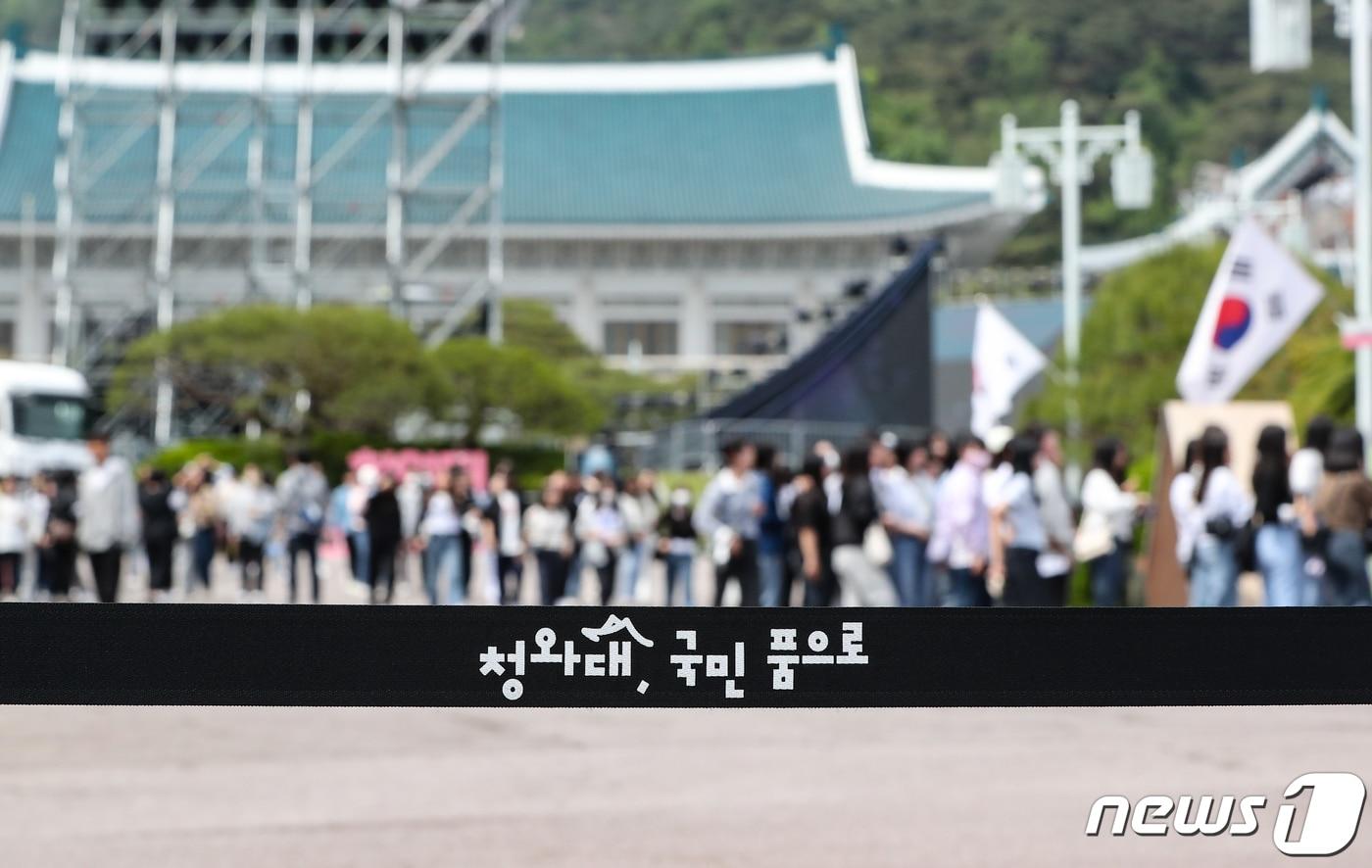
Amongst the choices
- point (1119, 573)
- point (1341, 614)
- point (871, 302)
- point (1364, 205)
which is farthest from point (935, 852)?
point (871, 302)

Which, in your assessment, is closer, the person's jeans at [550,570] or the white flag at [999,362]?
the person's jeans at [550,570]

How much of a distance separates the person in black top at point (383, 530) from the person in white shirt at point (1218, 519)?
8038mm

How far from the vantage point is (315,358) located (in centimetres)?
3706

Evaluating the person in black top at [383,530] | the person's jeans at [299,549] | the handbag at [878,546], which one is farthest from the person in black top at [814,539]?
the person's jeans at [299,549]

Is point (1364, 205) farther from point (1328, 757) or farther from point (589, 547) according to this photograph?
point (1328, 757)

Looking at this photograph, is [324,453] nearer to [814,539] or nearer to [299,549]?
[299,549]

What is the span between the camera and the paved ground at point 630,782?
6.58 m

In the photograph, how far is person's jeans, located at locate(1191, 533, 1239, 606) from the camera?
12141mm

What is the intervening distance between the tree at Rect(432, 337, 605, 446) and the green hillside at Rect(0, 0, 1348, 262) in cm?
2684

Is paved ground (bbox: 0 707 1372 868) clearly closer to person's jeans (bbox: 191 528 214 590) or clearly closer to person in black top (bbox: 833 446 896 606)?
person in black top (bbox: 833 446 896 606)

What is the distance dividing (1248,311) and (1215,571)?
170 inches

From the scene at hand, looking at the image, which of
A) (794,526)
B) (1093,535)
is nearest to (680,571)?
(794,526)

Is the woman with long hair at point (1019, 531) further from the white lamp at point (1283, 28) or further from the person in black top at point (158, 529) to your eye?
the person in black top at point (158, 529)

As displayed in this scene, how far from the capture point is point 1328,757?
877 centimetres
